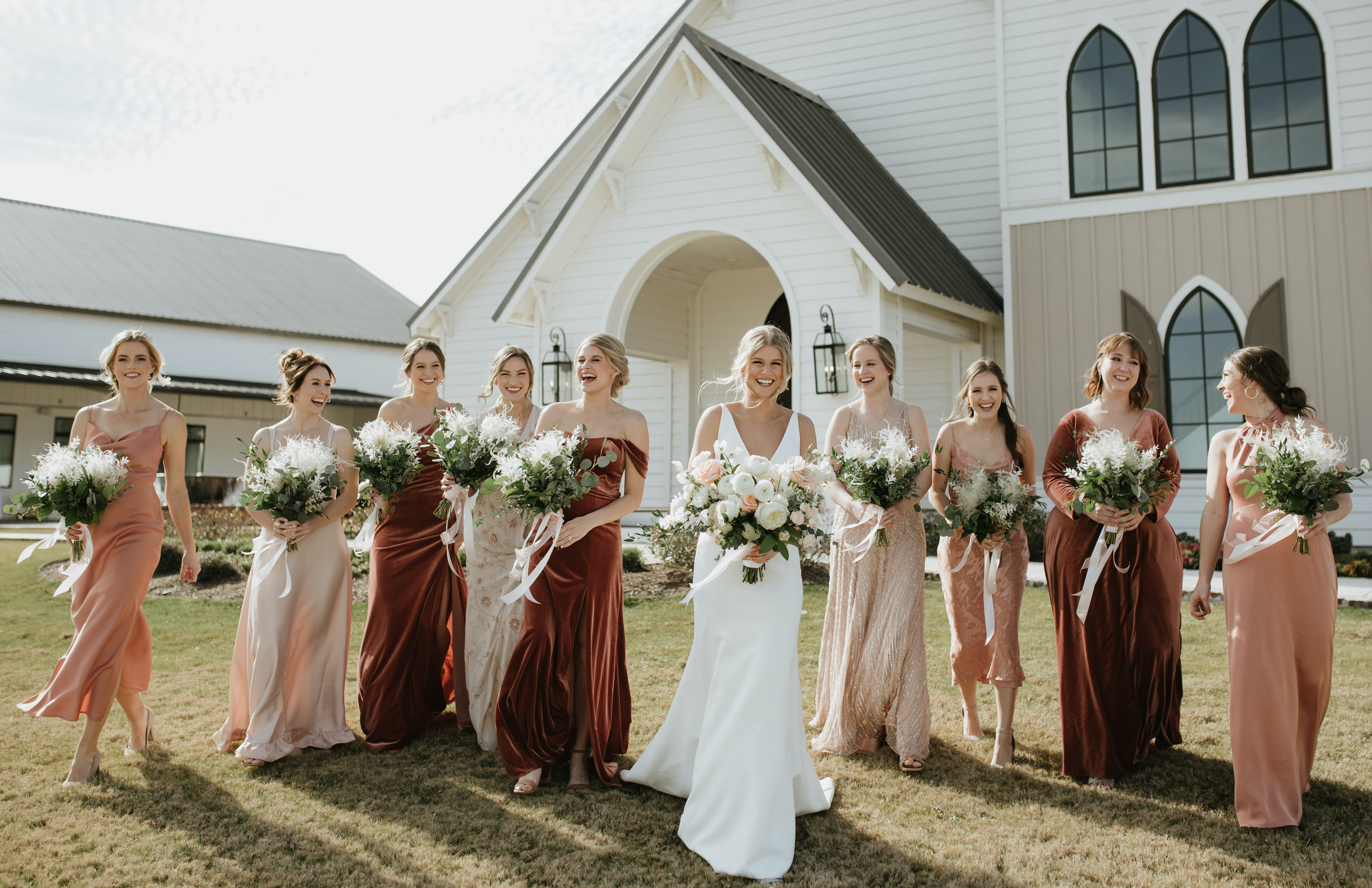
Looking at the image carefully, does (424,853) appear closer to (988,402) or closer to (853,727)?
(853,727)

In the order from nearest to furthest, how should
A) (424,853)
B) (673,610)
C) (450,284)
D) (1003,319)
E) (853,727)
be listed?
Result: (424,853), (853,727), (673,610), (1003,319), (450,284)

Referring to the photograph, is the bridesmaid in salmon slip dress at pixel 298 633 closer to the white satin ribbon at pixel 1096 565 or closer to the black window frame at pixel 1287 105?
→ the white satin ribbon at pixel 1096 565

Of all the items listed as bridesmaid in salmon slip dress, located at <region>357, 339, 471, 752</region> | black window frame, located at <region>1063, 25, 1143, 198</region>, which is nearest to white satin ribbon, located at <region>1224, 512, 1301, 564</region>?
bridesmaid in salmon slip dress, located at <region>357, 339, 471, 752</region>

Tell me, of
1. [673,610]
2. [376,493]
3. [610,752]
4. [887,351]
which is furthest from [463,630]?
[673,610]

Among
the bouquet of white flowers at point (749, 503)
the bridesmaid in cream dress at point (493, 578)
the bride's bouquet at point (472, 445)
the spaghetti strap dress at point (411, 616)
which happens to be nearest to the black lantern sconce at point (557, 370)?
the bridesmaid in cream dress at point (493, 578)

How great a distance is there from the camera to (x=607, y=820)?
4.61 meters

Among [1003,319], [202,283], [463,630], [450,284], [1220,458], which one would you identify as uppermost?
[202,283]

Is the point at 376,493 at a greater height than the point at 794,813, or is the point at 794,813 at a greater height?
the point at 376,493

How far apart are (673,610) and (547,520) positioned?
18.8ft

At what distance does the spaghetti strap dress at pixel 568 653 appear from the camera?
5180 millimetres

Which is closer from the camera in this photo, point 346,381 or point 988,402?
point 988,402

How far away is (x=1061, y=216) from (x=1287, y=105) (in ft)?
10.5

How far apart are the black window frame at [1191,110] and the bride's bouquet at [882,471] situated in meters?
10.6

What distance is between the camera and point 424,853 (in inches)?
167
